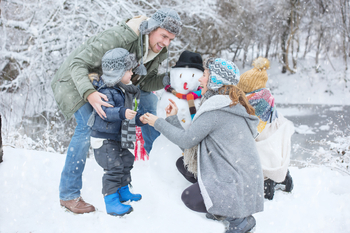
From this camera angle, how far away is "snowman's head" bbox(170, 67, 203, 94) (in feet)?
7.99

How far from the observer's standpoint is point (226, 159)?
5.88 feet

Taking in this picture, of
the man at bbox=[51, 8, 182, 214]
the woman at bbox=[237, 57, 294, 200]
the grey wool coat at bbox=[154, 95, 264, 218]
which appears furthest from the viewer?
the woman at bbox=[237, 57, 294, 200]

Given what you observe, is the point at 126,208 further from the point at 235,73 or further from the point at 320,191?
the point at 320,191

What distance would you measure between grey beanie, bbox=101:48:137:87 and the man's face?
360 mm

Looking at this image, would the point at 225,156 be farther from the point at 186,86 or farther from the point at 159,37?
the point at 159,37

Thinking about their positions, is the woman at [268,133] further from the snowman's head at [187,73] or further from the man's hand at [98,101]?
the man's hand at [98,101]

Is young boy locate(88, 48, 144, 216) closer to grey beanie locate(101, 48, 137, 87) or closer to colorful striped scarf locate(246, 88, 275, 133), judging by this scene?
grey beanie locate(101, 48, 137, 87)

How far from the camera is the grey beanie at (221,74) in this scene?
1.90m

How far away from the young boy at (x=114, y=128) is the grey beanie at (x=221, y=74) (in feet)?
2.19

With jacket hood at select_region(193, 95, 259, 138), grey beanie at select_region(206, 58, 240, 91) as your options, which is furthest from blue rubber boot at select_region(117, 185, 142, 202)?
grey beanie at select_region(206, 58, 240, 91)

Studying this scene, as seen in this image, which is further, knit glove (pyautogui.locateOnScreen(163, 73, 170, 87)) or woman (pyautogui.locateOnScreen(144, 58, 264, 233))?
knit glove (pyautogui.locateOnScreen(163, 73, 170, 87))

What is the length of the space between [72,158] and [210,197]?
1.28m

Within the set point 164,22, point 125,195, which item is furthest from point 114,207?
point 164,22

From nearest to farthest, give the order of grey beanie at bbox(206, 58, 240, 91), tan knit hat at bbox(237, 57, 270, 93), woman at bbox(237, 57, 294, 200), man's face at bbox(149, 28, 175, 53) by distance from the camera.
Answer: grey beanie at bbox(206, 58, 240, 91) → man's face at bbox(149, 28, 175, 53) → woman at bbox(237, 57, 294, 200) → tan knit hat at bbox(237, 57, 270, 93)
